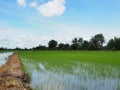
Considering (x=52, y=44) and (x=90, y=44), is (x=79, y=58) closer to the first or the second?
(x=90, y=44)

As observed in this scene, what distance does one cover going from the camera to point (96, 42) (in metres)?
90.4

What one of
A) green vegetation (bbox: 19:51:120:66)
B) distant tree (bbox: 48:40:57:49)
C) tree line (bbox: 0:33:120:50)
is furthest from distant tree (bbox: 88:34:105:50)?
green vegetation (bbox: 19:51:120:66)

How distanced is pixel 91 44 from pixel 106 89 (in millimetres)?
75821

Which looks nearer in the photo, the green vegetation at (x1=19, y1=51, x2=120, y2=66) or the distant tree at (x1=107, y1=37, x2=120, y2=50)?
the green vegetation at (x1=19, y1=51, x2=120, y2=66)

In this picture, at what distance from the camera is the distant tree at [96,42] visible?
8522 cm

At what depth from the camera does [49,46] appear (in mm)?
106688

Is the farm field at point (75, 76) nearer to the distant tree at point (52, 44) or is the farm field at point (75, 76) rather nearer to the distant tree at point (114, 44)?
the distant tree at point (114, 44)

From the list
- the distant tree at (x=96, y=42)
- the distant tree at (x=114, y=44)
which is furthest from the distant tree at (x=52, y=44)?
the distant tree at (x=114, y=44)

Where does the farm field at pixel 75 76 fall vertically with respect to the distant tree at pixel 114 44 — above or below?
below

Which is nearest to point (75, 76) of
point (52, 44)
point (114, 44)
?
point (114, 44)

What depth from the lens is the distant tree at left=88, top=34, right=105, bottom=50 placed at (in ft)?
280

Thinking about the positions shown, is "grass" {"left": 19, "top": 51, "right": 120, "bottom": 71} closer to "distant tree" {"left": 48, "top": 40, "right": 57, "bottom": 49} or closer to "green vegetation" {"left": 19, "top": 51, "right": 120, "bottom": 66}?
"green vegetation" {"left": 19, "top": 51, "right": 120, "bottom": 66}

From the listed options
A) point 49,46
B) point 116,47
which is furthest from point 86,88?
point 49,46

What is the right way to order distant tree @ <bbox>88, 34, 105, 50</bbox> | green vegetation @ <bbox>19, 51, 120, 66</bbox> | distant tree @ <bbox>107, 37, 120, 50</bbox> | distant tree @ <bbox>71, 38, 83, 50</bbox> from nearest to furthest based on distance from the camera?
1. green vegetation @ <bbox>19, 51, 120, 66</bbox>
2. distant tree @ <bbox>107, 37, 120, 50</bbox>
3. distant tree @ <bbox>88, 34, 105, 50</bbox>
4. distant tree @ <bbox>71, 38, 83, 50</bbox>
